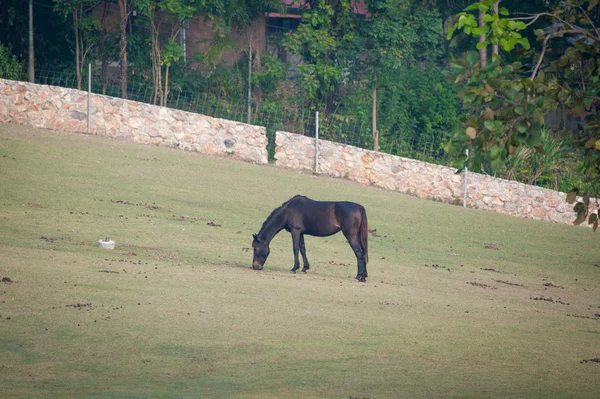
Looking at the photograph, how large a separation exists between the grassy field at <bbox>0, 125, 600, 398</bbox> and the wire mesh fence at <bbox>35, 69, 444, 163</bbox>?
7392mm

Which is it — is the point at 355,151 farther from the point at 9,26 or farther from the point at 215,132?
the point at 9,26

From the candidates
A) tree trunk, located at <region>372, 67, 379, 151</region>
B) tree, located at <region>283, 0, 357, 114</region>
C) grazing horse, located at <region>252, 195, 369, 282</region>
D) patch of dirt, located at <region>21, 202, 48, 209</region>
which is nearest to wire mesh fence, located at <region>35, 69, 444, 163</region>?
tree trunk, located at <region>372, 67, 379, 151</region>

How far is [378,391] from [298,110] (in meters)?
26.4

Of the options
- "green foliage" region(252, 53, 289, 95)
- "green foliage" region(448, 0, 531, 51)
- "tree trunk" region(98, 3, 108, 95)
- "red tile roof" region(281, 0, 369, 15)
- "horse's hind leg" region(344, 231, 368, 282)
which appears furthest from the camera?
"red tile roof" region(281, 0, 369, 15)

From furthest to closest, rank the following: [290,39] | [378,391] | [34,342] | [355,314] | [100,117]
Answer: [290,39] < [100,117] < [355,314] < [34,342] < [378,391]

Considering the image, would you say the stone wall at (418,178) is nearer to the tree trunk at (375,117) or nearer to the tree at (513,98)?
the tree trunk at (375,117)

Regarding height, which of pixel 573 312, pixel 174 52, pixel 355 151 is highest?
pixel 174 52

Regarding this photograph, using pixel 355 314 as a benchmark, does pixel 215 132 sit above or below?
above

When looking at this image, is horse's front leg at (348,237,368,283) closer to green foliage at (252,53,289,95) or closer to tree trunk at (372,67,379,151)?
tree trunk at (372,67,379,151)

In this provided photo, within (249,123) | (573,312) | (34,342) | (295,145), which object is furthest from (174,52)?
(34,342)

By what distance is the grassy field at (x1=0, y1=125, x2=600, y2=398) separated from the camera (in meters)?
9.01

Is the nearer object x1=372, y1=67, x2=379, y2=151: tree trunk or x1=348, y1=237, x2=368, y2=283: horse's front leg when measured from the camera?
x1=348, y1=237, x2=368, y2=283: horse's front leg

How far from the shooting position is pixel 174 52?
32.1m

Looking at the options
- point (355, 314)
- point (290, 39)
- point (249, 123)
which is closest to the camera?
point (355, 314)
